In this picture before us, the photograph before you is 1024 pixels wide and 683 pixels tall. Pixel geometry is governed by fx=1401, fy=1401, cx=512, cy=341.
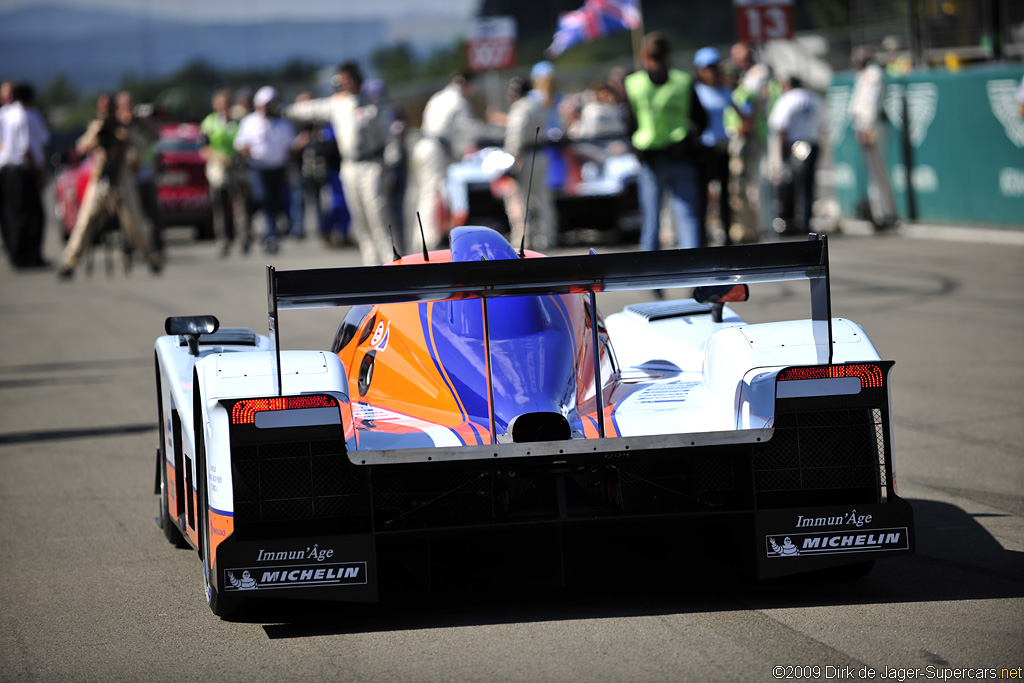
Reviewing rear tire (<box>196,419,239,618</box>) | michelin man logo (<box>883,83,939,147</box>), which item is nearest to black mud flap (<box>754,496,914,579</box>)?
rear tire (<box>196,419,239,618</box>)

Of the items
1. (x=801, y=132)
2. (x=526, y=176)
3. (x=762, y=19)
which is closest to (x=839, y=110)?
(x=762, y=19)

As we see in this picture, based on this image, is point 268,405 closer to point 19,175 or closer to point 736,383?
point 736,383

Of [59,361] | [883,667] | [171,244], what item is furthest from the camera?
[171,244]

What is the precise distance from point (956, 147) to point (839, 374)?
41.3ft

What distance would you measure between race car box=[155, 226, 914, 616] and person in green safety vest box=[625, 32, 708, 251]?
22.5 feet

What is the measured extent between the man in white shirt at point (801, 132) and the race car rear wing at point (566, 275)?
11934 mm

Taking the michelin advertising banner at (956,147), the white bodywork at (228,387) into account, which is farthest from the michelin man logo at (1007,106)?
the white bodywork at (228,387)

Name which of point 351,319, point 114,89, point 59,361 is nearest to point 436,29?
point 114,89

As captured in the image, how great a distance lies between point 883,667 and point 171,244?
19602 mm

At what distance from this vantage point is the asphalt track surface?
3.93m

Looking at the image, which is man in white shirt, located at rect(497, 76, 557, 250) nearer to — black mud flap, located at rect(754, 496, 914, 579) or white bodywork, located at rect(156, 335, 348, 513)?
white bodywork, located at rect(156, 335, 348, 513)

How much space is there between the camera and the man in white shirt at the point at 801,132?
16062 mm

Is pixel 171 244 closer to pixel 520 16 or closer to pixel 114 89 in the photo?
pixel 114 89

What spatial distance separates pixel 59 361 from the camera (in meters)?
10.9
